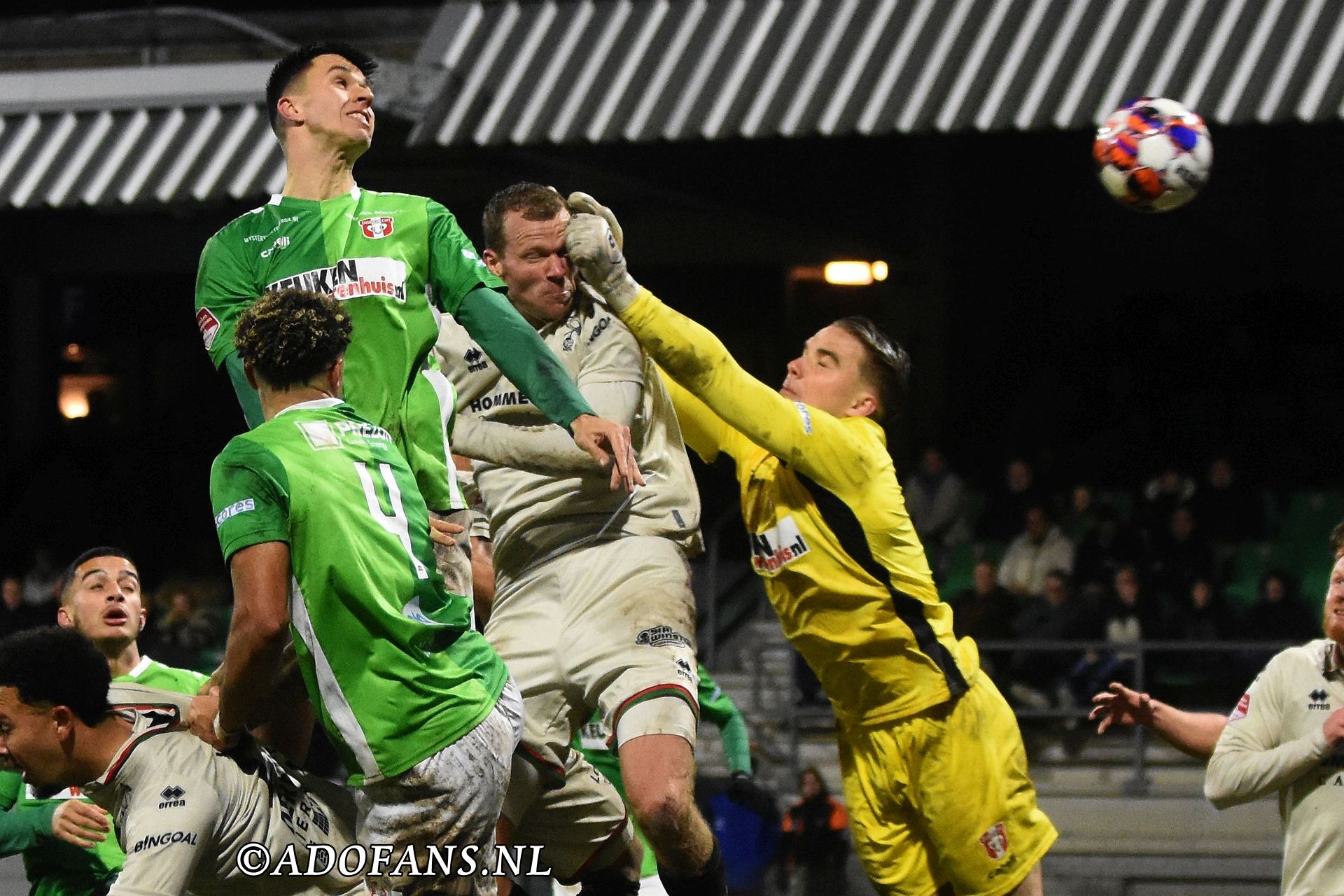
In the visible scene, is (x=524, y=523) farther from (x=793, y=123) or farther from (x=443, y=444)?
(x=793, y=123)

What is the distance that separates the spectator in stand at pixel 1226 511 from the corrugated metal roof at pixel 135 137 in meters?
6.30

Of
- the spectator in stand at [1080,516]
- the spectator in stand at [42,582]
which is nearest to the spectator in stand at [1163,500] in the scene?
the spectator in stand at [1080,516]

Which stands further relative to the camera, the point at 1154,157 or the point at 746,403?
the point at 1154,157

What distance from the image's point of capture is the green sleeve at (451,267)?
5262 mm

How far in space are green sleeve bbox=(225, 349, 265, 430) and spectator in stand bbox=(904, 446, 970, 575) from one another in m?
8.20

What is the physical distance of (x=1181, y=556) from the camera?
492 inches

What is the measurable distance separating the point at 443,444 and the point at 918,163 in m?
8.67

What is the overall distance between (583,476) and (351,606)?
1638 mm

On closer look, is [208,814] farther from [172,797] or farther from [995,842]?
[995,842]

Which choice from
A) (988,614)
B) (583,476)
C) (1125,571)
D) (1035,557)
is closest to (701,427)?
(583,476)

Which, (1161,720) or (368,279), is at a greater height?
(368,279)

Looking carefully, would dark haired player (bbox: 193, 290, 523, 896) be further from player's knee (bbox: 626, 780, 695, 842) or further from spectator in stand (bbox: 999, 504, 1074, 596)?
spectator in stand (bbox: 999, 504, 1074, 596)

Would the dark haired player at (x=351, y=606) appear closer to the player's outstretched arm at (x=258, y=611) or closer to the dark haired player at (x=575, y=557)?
the player's outstretched arm at (x=258, y=611)

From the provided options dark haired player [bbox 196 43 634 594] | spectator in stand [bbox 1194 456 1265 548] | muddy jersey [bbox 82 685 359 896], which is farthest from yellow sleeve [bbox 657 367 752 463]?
spectator in stand [bbox 1194 456 1265 548]
